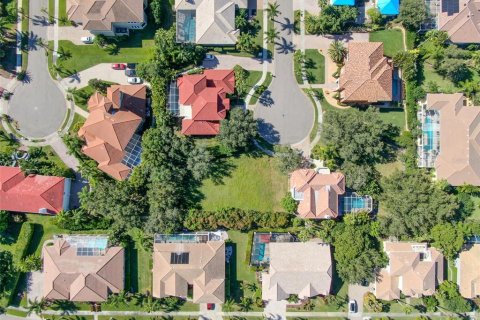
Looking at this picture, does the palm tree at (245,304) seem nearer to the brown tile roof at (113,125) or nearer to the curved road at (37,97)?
the brown tile roof at (113,125)

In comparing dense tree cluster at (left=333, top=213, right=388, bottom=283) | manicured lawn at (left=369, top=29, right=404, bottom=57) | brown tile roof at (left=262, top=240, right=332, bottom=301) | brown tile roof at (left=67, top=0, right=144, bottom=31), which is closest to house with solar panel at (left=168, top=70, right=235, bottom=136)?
brown tile roof at (left=67, top=0, right=144, bottom=31)

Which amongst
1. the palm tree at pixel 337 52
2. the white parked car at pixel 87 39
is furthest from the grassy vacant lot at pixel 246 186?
the white parked car at pixel 87 39

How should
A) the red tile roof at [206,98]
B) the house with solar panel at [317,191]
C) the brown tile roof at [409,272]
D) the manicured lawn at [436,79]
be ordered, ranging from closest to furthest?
1. the house with solar panel at [317,191]
2. the red tile roof at [206,98]
3. the brown tile roof at [409,272]
4. the manicured lawn at [436,79]

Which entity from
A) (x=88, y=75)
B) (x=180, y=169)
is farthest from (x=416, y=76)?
(x=88, y=75)

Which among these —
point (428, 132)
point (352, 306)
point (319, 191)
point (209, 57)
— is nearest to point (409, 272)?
point (352, 306)

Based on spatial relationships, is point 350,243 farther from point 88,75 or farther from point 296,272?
point 88,75

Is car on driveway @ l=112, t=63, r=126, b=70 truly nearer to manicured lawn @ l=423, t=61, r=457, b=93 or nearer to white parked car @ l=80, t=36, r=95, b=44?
white parked car @ l=80, t=36, r=95, b=44
